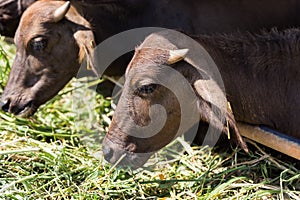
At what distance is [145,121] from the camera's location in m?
4.48

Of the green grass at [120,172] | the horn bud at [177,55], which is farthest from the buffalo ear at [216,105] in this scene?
the green grass at [120,172]

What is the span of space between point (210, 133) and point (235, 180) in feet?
1.78

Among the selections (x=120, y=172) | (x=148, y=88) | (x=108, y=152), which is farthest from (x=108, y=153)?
(x=148, y=88)

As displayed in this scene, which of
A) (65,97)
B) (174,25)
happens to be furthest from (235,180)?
(65,97)

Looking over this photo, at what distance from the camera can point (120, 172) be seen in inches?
187

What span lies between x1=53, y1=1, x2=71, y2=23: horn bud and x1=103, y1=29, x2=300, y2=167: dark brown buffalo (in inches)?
43.0

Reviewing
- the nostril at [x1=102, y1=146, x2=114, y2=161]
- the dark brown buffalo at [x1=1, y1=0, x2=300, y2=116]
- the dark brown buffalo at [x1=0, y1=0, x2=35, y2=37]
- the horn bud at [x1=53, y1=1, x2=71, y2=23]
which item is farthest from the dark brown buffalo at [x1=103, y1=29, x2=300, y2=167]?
the dark brown buffalo at [x1=0, y1=0, x2=35, y2=37]

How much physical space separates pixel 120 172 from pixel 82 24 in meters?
1.40

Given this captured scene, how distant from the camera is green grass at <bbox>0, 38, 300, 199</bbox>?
4.54m

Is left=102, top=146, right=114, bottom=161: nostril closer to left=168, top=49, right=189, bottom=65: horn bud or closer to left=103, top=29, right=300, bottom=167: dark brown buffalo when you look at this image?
left=103, top=29, right=300, bottom=167: dark brown buffalo

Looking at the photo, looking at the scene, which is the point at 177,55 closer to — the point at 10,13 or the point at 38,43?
the point at 38,43

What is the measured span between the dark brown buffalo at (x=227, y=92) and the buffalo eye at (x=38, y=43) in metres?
1.19

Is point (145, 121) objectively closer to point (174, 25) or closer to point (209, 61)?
point (209, 61)

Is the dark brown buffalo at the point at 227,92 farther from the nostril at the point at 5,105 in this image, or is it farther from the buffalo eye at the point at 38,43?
the nostril at the point at 5,105
